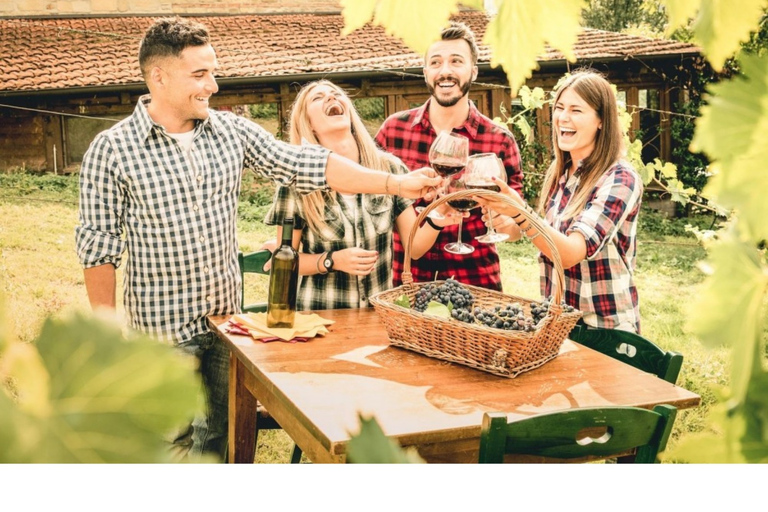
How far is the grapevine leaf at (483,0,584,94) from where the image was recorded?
30 cm

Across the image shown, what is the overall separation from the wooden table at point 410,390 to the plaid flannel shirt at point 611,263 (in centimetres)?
45

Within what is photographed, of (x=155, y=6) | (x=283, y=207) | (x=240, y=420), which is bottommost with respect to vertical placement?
(x=240, y=420)

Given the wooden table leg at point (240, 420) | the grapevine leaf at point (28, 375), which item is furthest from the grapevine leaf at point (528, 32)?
the wooden table leg at point (240, 420)

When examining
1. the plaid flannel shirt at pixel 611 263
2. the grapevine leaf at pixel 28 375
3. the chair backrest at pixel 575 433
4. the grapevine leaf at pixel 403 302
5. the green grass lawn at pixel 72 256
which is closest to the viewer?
the grapevine leaf at pixel 28 375

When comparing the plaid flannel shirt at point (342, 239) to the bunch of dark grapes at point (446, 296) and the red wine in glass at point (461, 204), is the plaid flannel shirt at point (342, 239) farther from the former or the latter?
the bunch of dark grapes at point (446, 296)

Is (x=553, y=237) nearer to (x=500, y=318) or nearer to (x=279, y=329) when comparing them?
(x=500, y=318)

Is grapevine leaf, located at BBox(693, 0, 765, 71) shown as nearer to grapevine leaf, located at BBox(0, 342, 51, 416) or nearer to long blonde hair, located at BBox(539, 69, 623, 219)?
grapevine leaf, located at BBox(0, 342, 51, 416)

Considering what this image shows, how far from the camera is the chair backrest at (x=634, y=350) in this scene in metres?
1.92

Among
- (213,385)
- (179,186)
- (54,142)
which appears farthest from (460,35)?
(54,142)

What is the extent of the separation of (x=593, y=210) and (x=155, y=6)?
5.00 metres

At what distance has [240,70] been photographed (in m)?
7.85

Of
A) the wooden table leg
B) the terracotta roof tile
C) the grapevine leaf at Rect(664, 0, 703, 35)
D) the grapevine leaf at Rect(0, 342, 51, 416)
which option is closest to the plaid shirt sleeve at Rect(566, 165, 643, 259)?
the wooden table leg
